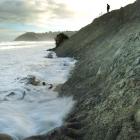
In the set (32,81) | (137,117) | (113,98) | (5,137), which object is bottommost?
(5,137)

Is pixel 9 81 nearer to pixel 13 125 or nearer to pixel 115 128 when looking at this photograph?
pixel 13 125

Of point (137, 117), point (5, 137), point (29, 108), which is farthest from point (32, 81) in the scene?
point (137, 117)

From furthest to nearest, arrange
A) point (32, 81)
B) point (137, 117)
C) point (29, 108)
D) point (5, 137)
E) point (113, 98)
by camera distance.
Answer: point (32, 81), point (29, 108), point (113, 98), point (5, 137), point (137, 117)

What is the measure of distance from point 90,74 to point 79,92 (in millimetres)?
1200

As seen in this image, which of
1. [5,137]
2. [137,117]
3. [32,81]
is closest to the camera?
[137,117]

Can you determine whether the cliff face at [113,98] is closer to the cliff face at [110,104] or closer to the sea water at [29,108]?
the cliff face at [110,104]

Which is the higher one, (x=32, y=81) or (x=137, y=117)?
(x=137, y=117)

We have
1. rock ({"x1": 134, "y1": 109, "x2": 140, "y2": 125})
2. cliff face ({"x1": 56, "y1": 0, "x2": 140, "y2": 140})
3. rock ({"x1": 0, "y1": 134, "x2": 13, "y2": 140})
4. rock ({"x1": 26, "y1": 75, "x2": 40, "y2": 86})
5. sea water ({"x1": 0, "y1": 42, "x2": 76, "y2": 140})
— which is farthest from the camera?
rock ({"x1": 26, "y1": 75, "x2": 40, "y2": 86})

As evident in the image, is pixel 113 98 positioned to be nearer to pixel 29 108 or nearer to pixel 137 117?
pixel 137 117

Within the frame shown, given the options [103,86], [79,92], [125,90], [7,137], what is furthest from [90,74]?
[7,137]

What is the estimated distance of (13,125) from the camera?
A: 8.12 metres

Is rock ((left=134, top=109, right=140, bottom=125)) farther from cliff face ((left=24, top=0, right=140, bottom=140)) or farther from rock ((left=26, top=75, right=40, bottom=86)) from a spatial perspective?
rock ((left=26, top=75, right=40, bottom=86))

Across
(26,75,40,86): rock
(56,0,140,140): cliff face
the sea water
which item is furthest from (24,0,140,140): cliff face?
(26,75,40,86): rock

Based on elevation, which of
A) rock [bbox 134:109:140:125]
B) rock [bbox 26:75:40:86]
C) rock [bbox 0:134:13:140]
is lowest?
rock [bbox 0:134:13:140]
